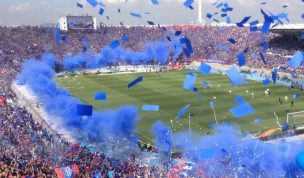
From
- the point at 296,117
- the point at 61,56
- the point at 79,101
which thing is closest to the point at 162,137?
the point at 296,117

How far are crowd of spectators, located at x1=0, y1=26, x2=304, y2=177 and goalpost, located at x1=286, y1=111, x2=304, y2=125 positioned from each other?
13.0m

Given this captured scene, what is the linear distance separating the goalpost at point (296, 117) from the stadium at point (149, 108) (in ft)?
0.23

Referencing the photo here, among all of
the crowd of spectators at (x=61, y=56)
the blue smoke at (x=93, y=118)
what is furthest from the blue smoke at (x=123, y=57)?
the blue smoke at (x=93, y=118)

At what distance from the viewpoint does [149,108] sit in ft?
106

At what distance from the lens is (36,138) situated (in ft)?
67.7

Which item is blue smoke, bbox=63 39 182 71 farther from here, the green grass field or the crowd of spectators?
the green grass field

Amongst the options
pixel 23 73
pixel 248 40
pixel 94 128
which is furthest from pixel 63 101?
pixel 248 40

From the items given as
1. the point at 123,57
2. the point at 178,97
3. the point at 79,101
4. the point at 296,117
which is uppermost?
the point at 123,57

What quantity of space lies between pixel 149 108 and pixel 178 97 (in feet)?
17.6

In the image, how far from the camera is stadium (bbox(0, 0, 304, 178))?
58.9ft

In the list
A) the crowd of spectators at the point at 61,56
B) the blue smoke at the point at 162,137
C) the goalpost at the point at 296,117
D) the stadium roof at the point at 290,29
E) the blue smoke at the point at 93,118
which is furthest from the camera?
the stadium roof at the point at 290,29

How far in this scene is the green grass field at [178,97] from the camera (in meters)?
28.0

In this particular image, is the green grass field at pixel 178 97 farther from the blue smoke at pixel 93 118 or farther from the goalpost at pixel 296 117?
the blue smoke at pixel 93 118

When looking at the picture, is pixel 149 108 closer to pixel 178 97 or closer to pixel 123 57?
pixel 178 97
